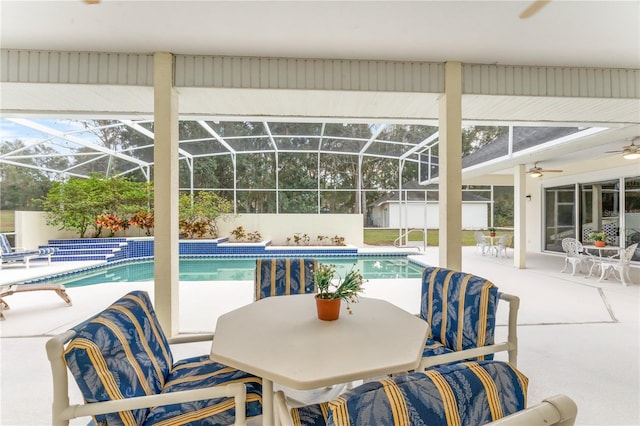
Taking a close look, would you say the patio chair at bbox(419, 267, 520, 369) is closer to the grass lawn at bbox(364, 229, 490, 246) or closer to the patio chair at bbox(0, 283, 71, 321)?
the patio chair at bbox(0, 283, 71, 321)

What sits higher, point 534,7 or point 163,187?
point 534,7

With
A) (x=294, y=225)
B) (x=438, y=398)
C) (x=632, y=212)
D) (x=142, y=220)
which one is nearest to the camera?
(x=438, y=398)

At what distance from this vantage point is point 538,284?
5852mm

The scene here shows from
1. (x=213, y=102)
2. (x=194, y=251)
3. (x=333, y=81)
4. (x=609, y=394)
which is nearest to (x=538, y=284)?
(x=609, y=394)

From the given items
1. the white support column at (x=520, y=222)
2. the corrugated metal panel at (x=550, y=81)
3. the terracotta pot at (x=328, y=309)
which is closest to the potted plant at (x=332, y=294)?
the terracotta pot at (x=328, y=309)

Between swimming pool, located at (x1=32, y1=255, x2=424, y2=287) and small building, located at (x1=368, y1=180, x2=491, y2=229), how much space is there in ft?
10.5

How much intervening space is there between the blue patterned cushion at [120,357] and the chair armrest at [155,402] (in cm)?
3

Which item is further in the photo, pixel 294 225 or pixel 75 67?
pixel 294 225

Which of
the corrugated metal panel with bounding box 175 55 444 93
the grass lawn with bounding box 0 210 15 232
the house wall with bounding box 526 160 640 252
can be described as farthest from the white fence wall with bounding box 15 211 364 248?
the corrugated metal panel with bounding box 175 55 444 93

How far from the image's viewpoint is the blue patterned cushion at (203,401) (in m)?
1.41

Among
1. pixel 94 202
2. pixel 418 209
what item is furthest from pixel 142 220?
pixel 418 209

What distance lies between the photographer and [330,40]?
118 inches

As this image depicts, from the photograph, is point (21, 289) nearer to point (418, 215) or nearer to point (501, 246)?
point (501, 246)

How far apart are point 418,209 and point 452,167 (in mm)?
10042
